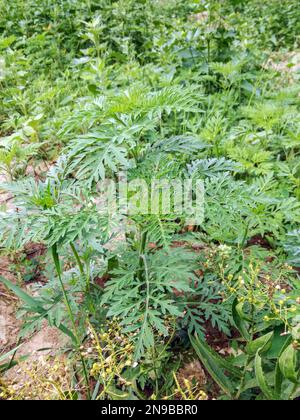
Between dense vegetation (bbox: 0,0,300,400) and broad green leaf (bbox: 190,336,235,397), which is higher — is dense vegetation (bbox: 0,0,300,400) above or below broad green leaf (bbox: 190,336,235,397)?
above

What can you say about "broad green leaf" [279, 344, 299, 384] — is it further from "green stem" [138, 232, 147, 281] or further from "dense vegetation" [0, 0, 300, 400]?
"green stem" [138, 232, 147, 281]

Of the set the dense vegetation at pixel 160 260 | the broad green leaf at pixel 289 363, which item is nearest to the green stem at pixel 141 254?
the dense vegetation at pixel 160 260

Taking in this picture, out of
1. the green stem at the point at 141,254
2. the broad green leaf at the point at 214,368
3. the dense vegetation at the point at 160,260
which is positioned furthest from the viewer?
the green stem at the point at 141,254

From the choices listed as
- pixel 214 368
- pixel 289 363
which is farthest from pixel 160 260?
pixel 289 363

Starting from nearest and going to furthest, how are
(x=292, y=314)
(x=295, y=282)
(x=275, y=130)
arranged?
(x=292, y=314) < (x=295, y=282) < (x=275, y=130)

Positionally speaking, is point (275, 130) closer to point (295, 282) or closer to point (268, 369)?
point (295, 282)

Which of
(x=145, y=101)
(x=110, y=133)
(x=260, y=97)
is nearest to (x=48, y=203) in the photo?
(x=110, y=133)

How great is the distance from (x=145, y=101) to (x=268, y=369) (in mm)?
1212

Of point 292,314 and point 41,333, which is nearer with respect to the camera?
point 292,314

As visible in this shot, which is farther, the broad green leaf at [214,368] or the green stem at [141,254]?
the green stem at [141,254]

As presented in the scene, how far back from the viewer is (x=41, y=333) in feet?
6.76

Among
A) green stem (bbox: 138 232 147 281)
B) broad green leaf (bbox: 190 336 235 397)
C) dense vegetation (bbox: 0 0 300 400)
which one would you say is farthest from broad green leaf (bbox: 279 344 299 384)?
green stem (bbox: 138 232 147 281)

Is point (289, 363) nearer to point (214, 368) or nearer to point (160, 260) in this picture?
point (214, 368)

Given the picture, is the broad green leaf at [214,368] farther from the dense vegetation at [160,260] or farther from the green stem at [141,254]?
the green stem at [141,254]
